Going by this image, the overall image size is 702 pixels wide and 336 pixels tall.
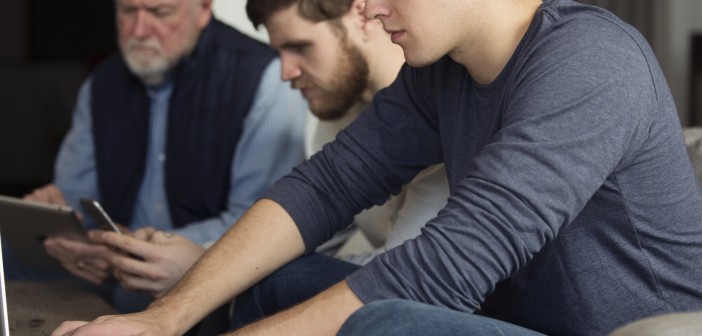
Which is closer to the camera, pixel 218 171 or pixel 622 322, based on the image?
pixel 622 322

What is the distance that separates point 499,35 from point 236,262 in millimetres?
477

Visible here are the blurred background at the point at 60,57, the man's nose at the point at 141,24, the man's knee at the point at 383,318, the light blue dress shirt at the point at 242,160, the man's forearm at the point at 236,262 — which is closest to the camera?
the man's knee at the point at 383,318

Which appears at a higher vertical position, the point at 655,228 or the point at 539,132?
the point at 539,132

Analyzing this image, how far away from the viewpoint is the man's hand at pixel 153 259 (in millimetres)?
1901

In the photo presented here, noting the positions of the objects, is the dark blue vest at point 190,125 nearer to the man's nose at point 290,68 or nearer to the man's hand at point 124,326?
the man's nose at point 290,68

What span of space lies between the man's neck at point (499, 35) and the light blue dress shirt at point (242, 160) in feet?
3.36

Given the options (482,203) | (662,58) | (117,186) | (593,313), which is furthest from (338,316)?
(662,58)

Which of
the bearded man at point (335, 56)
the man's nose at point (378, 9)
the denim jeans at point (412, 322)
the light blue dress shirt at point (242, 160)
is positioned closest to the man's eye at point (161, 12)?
the light blue dress shirt at point (242, 160)

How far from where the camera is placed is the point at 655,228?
137cm

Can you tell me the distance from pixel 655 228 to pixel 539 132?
8.8 inches

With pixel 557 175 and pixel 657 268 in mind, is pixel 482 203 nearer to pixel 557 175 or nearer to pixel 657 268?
pixel 557 175

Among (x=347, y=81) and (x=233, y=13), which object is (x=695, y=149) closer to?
(x=347, y=81)

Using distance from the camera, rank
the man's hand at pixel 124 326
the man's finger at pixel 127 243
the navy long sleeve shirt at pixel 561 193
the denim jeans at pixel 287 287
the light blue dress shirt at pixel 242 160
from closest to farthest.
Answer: the navy long sleeve shirt at pixel 561 193
the man's hand at pixel 124 326
the denim jeans at pixel 287 287
the man's finger at pixel 127 243
the light blue dress shirt at pixel 242 160

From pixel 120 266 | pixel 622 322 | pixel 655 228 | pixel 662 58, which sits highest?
pixel 655 228
